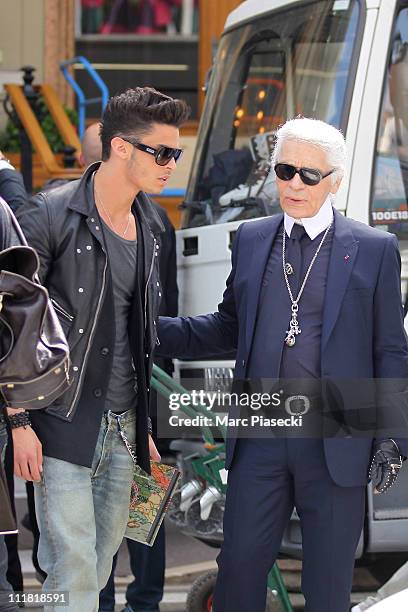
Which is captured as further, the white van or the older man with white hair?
the white van

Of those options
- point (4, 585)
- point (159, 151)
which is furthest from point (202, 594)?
point (159, 151)

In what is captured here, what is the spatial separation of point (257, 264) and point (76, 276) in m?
0.66

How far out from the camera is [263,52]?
7141 mm

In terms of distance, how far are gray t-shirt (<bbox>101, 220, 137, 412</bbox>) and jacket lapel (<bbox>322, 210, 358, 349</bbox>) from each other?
0.65 metres

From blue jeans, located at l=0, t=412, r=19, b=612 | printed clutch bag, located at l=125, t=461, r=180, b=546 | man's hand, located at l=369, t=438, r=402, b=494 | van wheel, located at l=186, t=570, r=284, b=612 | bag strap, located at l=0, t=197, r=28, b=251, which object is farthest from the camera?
van wheel, located at l=186, t=570, r=284, b=612

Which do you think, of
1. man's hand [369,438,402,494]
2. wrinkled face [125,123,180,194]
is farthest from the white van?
wrinkled face [125,123,180,194]

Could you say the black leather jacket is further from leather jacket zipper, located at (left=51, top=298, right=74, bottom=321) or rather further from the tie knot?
the tie knot

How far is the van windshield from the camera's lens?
6.40 m

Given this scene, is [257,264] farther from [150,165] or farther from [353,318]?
[150,165]

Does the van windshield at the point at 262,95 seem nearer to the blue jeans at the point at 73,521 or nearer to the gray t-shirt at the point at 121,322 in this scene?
the gray t-shirt at the point at 121,322

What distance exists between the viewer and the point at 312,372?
4.48 metres

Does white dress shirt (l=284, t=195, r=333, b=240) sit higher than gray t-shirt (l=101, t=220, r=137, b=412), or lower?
higher

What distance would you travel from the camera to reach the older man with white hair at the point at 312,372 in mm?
4461

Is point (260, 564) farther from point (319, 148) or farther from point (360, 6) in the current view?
point (360, 6)
